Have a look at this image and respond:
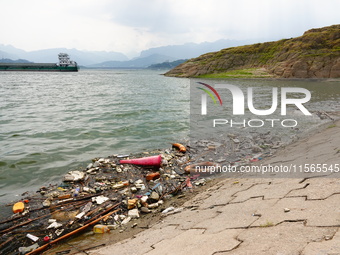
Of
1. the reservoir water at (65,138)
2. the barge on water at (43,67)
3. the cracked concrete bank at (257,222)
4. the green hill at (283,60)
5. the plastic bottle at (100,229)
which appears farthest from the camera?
the barge on water at (43,67)

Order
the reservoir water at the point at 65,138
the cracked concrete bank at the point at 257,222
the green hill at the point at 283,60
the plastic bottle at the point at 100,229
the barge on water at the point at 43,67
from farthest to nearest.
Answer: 1. the barge on water at the point at 43,67
2. the green hill at the point at 283,60
3. the reservoir water at the point at 65,138
4. the plastic bottle at the point at 100,229
5. the cracked concrete bank at the point at 257,222

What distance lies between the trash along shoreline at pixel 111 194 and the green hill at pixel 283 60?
194 ft

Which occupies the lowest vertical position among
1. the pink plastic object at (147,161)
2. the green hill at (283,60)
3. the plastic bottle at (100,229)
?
the plastic bottle at (100,229)

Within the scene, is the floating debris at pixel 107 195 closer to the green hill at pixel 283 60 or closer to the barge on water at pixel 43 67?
the green hill at pixel 283 60

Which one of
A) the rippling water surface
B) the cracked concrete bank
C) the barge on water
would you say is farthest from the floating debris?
the barge on water

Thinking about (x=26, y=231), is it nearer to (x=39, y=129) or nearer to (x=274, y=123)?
(x=39, y=129)

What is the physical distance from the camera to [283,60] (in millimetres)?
70625

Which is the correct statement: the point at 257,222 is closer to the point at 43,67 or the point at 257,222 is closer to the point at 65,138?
the point at 65,138

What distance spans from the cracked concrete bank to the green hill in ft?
206

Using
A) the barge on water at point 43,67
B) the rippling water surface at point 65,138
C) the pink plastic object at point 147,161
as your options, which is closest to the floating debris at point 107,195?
the pink plastic object at point 147,161

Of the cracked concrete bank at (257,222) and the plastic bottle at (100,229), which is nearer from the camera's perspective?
the cracked concrete bank at (257,222)

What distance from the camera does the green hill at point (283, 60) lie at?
188 ft

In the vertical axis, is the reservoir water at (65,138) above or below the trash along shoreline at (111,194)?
above

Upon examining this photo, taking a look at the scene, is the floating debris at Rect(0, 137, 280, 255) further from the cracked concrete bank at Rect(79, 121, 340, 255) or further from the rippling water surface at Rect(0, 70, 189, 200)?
the rippling water surface at Rect(0, 70, 189, 200)
